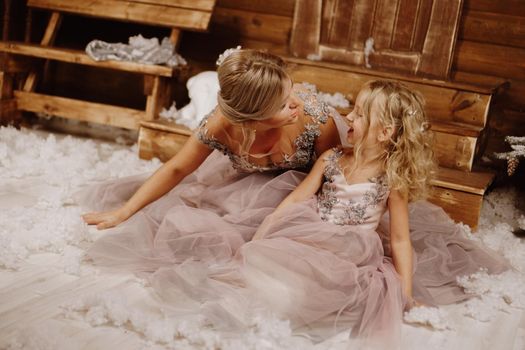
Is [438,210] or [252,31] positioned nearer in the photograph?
[438,210]

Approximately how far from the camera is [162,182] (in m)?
2.27

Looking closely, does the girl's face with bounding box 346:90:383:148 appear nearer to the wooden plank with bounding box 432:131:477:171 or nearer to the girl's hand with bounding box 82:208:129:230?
the girl's hand with bounding box 82:208:129:230

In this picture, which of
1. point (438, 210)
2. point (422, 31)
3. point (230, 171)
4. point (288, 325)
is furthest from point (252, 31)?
point (288, 325)

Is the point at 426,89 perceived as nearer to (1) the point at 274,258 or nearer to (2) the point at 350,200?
(2) the point at 350,200

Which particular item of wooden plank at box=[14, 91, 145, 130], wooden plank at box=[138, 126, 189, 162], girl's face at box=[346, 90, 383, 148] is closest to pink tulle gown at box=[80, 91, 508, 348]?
girl's face at box=[346, 90, 383, 148]

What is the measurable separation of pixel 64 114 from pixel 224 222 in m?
1.93

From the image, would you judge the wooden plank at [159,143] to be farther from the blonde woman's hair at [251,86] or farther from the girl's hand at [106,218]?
the blonde woman's hair at [251,86]

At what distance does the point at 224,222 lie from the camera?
2.11m

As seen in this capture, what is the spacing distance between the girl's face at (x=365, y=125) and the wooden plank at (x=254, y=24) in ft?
5.91

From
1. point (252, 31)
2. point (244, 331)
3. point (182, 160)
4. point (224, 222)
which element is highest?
point (252, 31)

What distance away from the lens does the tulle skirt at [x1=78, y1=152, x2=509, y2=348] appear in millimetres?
1731

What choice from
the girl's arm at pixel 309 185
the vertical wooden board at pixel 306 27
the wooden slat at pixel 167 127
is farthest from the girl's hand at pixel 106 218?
the vertical wooden board at pixel 306 27

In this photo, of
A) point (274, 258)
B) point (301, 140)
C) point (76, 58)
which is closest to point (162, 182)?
point (301, 140)

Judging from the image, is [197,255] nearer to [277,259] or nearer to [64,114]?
[277,259]
